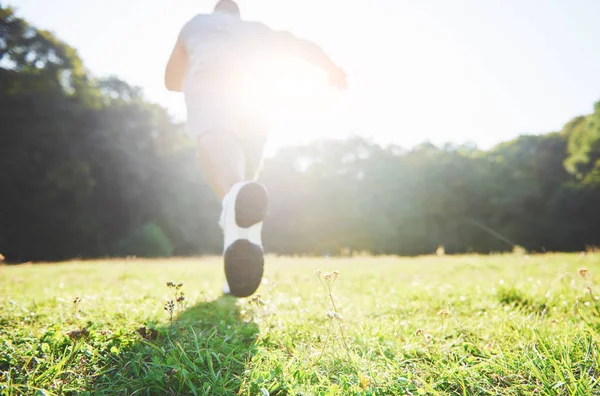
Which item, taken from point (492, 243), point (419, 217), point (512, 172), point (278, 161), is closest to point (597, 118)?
point (512, 172)

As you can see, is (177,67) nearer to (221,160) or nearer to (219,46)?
(219,46)

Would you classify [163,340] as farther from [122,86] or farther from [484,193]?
[484,193]

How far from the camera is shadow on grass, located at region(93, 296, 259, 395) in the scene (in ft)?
3.31

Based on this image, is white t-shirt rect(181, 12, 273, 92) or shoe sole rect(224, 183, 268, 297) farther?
white t-shirt rect(181, 12, 273, 92)

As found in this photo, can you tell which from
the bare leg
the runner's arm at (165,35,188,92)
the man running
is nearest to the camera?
the man running

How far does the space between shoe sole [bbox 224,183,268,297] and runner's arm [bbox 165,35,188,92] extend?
1222 millimetres

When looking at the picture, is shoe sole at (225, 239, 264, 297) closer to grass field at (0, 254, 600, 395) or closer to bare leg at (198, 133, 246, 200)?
grass field at (0, 254, 600, 395)

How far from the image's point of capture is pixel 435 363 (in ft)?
3.76

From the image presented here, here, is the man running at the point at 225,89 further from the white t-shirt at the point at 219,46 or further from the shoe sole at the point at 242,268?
the shoe sole at the point at 242,268

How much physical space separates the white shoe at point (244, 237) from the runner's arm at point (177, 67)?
1.18 metres

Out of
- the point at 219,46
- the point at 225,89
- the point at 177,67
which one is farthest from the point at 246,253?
the point at 177,67

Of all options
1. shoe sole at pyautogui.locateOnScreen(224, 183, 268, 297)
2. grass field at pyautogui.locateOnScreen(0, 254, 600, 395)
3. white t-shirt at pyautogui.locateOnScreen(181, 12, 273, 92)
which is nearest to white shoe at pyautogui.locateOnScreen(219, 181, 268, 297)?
shoe sole at pyautogui.locateOnScreen(224, 183, 268, 297)

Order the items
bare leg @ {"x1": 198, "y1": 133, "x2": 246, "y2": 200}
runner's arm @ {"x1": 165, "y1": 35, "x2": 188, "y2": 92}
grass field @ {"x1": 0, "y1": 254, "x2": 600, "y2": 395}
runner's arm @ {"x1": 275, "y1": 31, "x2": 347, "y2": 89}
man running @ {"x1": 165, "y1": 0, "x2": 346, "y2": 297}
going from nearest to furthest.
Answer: grass field @ {"x1": 0, "y1": 254, "x2": 600, "y2": 395} → man running @ {"x1": 165, "y1": 0, "x2": 346, "y2": 297} → bare leg @ {"x1": 198, "y1": 133, "x2": 246, "y2": 200} → runner's arm @ {"x1": 165, "y1": 35, "x2": 188, "y2": 92} → runner's arm @ {"x1": 275, "y1": 31, "x2": 347, "y2": 89}

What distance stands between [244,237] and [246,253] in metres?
0.10
